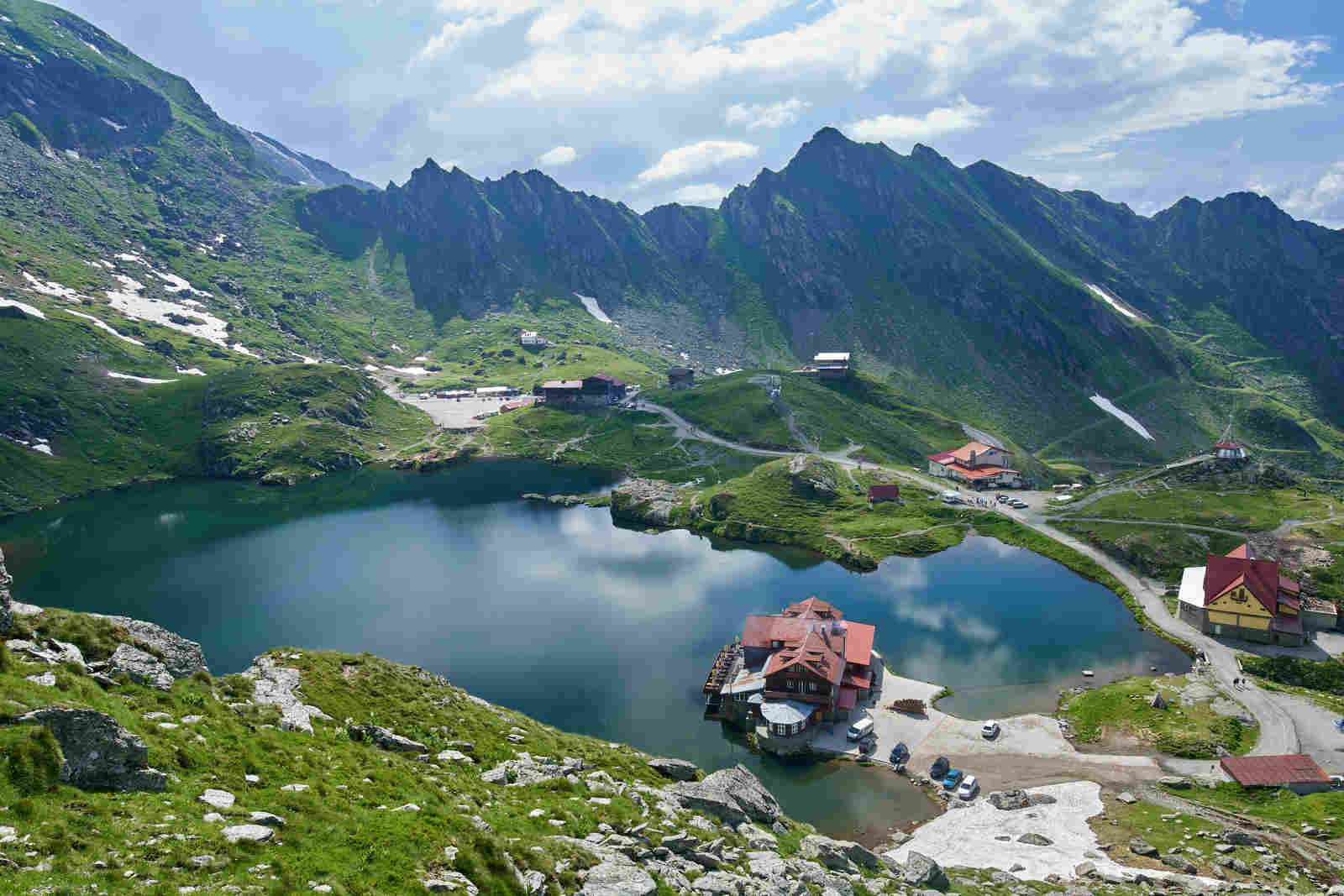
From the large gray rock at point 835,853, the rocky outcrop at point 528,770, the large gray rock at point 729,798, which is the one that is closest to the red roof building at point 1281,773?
the large gray rock at point 835,853

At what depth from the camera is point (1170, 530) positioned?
4001 inches

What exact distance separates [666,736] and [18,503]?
153169 mm

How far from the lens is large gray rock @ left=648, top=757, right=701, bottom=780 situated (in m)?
42.2

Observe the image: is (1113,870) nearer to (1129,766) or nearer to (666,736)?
(1129,766)

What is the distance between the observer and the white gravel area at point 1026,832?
4288 cm

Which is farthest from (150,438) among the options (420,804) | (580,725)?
(420,804)

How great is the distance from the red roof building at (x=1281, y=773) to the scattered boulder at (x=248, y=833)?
64498mm

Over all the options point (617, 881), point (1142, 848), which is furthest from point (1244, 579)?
point (617, 881)

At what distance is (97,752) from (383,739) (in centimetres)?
1490

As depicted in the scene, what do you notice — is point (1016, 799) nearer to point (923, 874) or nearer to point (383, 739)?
point (923, 874)

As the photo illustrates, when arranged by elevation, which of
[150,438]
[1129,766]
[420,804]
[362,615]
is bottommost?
[1129,766]

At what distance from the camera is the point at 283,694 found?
3462 cm

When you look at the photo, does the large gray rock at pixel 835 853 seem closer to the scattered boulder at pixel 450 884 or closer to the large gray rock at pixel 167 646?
the scattered boulder at pixel 450 884

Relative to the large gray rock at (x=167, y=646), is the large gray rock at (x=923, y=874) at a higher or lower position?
lower
